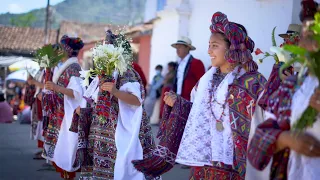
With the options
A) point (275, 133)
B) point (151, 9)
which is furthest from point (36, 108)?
point (151, 9)

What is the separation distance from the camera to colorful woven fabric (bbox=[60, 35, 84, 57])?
8633mm

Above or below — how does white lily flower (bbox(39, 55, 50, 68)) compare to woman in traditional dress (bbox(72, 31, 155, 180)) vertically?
above

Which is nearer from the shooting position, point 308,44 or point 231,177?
point 308,44

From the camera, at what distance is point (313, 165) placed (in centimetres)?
360

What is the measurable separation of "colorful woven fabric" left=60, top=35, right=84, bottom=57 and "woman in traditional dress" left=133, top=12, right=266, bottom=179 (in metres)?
3.78

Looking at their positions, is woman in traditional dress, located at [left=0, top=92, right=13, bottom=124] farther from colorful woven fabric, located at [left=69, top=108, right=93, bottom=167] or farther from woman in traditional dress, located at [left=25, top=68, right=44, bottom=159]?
colorful woven fabric, located at [left=69, top=108, right=93, bottom=167]

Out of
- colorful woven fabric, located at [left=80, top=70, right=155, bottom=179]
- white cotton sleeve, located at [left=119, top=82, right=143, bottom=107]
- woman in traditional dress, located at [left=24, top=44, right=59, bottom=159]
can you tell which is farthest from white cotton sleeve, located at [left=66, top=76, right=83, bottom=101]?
woman in traditional dress, located at [left=24, top=44, right=59, bottom=159]

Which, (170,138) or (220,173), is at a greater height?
(170,138)

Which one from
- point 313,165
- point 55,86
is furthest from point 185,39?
point 313,165

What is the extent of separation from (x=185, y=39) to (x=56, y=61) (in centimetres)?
357

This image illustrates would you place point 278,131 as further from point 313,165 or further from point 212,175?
point 212,175

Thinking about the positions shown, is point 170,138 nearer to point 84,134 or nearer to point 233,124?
point 233,124

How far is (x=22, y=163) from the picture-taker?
1030 centimetres

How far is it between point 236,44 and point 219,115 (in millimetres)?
592
